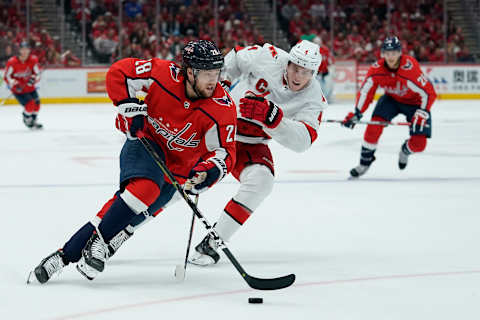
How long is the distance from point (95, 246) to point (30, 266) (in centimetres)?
50

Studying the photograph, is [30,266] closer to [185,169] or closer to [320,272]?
[185,169]

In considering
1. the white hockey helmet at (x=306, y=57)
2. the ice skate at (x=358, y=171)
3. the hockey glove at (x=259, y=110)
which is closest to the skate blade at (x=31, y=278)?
the hockey glove at (x=259, y=110)

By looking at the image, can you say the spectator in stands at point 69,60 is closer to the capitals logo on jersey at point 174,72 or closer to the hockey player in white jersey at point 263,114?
the hockey player in white jersey at point 263,114

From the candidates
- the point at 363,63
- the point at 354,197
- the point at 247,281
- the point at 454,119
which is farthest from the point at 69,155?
the point at 363,63

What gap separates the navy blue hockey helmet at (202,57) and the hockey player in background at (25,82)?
752cm

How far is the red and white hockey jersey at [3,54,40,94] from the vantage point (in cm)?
1064

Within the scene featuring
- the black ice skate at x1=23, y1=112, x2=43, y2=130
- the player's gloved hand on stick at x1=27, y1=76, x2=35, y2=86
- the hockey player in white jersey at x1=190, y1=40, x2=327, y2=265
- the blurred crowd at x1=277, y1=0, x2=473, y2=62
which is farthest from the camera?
the blurred crowd at x1=277, y1=0, x2=473, y2=62

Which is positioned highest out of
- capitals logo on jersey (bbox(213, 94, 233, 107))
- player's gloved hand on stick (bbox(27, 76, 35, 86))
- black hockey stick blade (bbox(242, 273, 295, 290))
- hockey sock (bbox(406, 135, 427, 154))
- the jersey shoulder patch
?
the jersey shoulder patch

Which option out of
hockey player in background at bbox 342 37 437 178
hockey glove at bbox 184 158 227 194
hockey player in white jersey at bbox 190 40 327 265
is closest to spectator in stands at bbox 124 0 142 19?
hockey player in background at bbox 342 37 437 178

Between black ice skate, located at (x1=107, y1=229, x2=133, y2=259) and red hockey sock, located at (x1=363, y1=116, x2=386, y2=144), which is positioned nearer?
black ice skate, located at (x1=107, y1=229, x2=133, y2=259)

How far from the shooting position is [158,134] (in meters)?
3.32

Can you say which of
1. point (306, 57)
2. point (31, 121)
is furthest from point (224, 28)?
point (306, 57)

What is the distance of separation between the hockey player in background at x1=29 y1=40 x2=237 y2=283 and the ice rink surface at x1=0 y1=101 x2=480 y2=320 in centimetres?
15

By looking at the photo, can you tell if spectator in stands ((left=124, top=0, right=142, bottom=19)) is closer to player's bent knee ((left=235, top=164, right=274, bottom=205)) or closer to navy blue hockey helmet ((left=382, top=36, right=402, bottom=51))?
navy blue hockey helmet ((left=382, top=36, right=402, bottom=51))
